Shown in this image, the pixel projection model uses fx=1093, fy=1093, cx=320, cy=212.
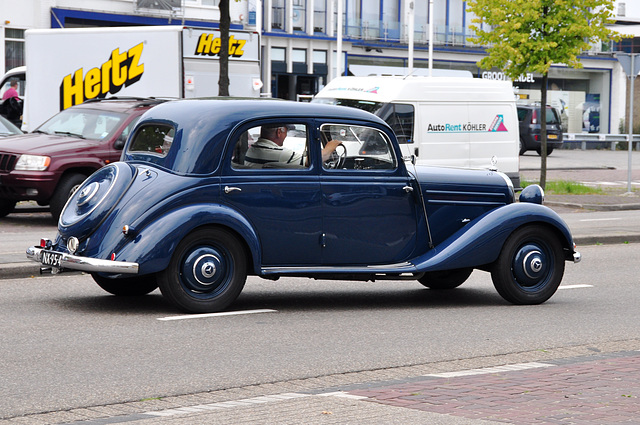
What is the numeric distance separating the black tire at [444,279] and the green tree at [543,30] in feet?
46.5

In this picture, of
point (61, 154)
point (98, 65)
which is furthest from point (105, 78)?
point (61, 154)

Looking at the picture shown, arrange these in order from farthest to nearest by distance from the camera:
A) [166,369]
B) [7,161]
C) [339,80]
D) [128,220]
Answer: [339,80] < [7,161] < [128,220] < [166,369]

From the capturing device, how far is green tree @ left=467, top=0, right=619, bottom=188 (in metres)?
24.0

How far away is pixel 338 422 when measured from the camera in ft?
17.9

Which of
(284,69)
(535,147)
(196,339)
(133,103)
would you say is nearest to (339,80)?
(133,103)

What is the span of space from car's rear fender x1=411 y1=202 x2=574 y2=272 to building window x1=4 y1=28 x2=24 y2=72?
29774 millimetres

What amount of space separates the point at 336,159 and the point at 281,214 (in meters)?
0.75

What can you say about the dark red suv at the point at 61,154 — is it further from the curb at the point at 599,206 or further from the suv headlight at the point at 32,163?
the curb at the point at 599,206

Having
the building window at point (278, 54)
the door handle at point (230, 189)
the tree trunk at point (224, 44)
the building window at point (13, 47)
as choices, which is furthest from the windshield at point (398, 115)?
the building window at point (278, 54)

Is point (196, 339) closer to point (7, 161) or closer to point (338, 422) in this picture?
point (338, 422)

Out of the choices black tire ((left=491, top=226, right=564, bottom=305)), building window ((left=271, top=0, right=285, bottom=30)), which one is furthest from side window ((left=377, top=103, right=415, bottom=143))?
building window ((left=271, top=0, right=285, bottom=30))

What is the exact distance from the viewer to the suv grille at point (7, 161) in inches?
628

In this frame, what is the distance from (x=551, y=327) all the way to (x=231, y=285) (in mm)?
2602

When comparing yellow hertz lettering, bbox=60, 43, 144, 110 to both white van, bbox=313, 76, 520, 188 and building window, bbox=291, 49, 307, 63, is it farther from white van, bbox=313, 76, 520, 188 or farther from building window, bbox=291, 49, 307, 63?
building window, bbox=291, 49, 307, 63
